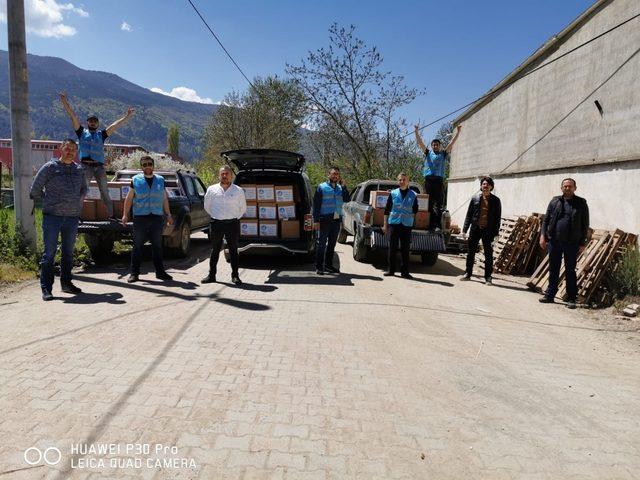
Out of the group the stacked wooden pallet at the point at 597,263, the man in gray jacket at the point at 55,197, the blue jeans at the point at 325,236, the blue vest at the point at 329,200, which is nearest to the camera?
the man in gray jacket at the point at 55,197

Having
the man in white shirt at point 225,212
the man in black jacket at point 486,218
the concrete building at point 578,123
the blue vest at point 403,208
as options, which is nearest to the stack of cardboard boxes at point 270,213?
the man in white shirt at point 225,212

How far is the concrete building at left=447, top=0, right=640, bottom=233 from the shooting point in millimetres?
7379

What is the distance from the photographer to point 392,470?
242cm

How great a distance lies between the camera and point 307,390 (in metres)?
3.36

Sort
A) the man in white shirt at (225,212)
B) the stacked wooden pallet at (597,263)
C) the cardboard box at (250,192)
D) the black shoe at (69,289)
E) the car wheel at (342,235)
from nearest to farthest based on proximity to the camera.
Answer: the black shoe at (69,289) → the stacked wooden pallet at (597,263) → the man in white shirt at (225,212) → the cardboard box at (250,192) → the car wheel at (342,235)

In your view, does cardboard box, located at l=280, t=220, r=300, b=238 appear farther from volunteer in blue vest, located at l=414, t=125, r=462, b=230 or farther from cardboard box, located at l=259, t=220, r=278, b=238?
volunteer in blue vest, located at l=414, t=125, r=462, b=230

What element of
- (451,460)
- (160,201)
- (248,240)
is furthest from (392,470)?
(248,240)

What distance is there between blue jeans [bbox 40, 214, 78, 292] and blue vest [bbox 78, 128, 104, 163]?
2.17m

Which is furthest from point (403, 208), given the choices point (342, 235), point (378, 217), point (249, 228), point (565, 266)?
point (342, 235)

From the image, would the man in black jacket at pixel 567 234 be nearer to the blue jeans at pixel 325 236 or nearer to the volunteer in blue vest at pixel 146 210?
the blue jeans at pixel 325 236

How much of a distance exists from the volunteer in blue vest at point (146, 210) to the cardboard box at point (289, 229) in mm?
2255

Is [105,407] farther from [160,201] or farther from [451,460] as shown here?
[160,201]

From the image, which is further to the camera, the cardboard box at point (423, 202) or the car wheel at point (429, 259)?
the car wheel at point (429, 259)

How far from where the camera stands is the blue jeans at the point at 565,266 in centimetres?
647
